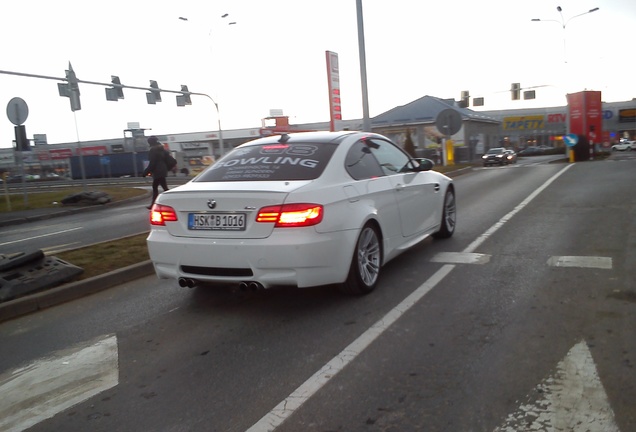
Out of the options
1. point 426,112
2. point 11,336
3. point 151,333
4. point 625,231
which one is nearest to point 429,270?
point 151,333

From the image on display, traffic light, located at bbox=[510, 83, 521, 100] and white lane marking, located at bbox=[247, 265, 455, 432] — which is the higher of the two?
traffic light, located at bbox=[510, 83, 521, 100]

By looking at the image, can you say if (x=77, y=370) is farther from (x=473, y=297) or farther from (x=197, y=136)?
(x=197, y=136)

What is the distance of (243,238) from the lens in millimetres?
4531

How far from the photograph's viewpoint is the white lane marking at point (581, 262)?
234 inches

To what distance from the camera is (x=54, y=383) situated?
3.66m

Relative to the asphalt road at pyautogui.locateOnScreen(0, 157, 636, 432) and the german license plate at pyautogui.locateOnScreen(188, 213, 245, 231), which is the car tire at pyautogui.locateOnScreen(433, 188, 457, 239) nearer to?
the asphalt road at pyautogui.locateOnScreen(0, 157, 636, 432)

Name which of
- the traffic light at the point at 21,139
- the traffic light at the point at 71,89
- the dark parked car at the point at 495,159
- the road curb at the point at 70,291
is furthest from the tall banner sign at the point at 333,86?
the dark parked car at the point at 495,159

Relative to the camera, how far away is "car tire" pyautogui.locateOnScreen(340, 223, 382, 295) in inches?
197

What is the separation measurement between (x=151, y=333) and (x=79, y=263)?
115 inches

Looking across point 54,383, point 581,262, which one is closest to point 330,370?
point 54,383

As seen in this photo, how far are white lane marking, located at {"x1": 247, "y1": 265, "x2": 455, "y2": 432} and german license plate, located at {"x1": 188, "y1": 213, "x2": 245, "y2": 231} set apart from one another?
53.8 inches

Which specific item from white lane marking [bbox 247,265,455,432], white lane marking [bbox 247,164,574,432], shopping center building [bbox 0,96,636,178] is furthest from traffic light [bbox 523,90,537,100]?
white lane marking [bbox 247,265,455,432]

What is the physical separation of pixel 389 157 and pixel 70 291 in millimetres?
3803

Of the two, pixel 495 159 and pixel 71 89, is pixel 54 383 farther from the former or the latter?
pixel 495 159
